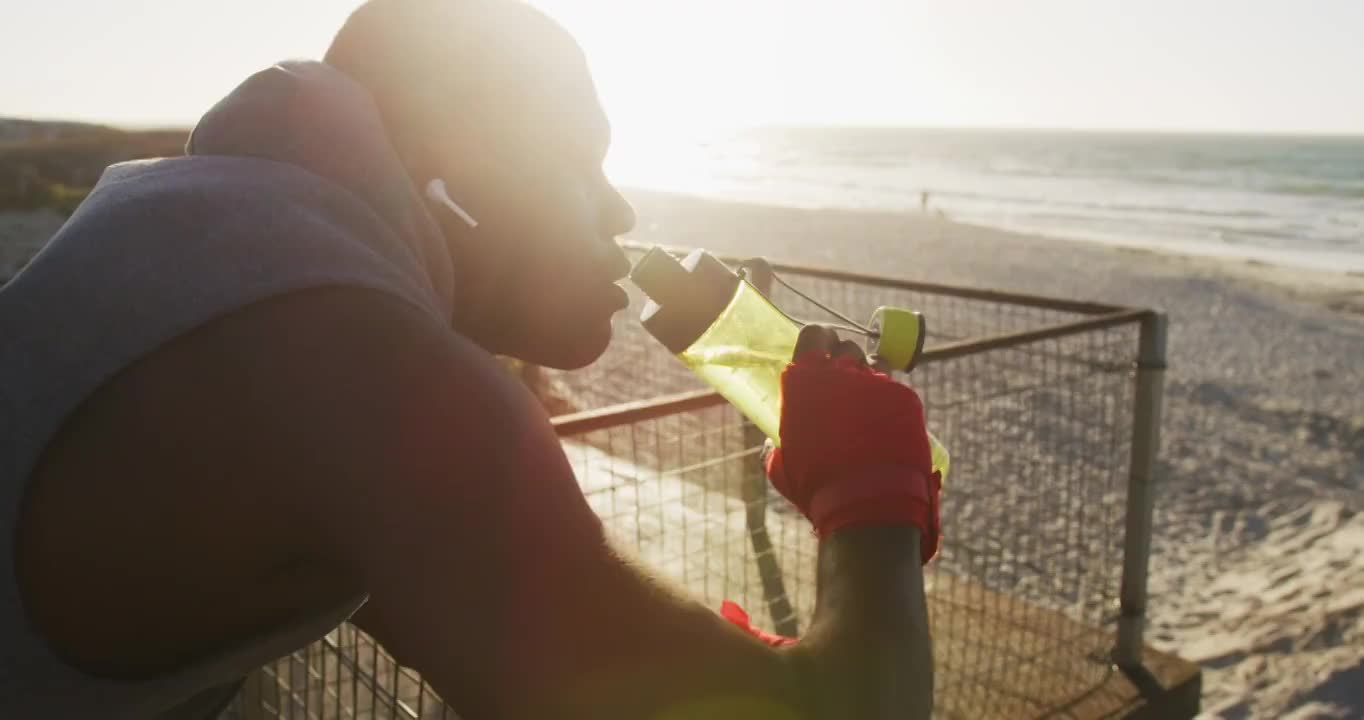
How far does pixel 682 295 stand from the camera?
1884 millimetres

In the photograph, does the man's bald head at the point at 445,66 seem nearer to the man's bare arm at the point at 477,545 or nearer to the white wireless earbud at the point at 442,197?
the white wireless earbud at the point at 442,197

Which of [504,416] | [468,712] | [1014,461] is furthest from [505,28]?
[1014,461]

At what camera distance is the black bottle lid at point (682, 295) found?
6.16 feet

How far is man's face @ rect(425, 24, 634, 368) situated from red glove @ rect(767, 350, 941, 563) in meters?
0.32

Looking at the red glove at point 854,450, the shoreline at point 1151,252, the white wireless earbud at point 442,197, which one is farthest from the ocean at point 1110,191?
the white wireless earbud at point 442,197

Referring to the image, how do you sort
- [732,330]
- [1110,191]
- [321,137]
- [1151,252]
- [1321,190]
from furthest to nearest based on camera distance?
[1110,191]
[1321,190]
[1151,252]
[732,330]
[321,137]

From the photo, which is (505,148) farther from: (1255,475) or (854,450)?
(1255,475)

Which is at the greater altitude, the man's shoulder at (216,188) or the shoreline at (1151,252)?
the man's shoulder at (216,188)

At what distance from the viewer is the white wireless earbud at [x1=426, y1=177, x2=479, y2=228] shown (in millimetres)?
1453

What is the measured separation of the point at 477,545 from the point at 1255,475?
926 cm

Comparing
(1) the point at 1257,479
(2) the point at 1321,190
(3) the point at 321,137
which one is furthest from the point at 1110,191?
(3) the point at 321,137

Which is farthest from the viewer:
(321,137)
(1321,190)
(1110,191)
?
(1110,191)

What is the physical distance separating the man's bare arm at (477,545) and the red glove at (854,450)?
1.17 ft

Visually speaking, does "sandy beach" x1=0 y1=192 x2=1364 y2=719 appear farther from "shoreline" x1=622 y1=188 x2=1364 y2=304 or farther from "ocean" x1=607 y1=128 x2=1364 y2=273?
"ocean" x1=607 y1=128 x2=1364 y2=273
